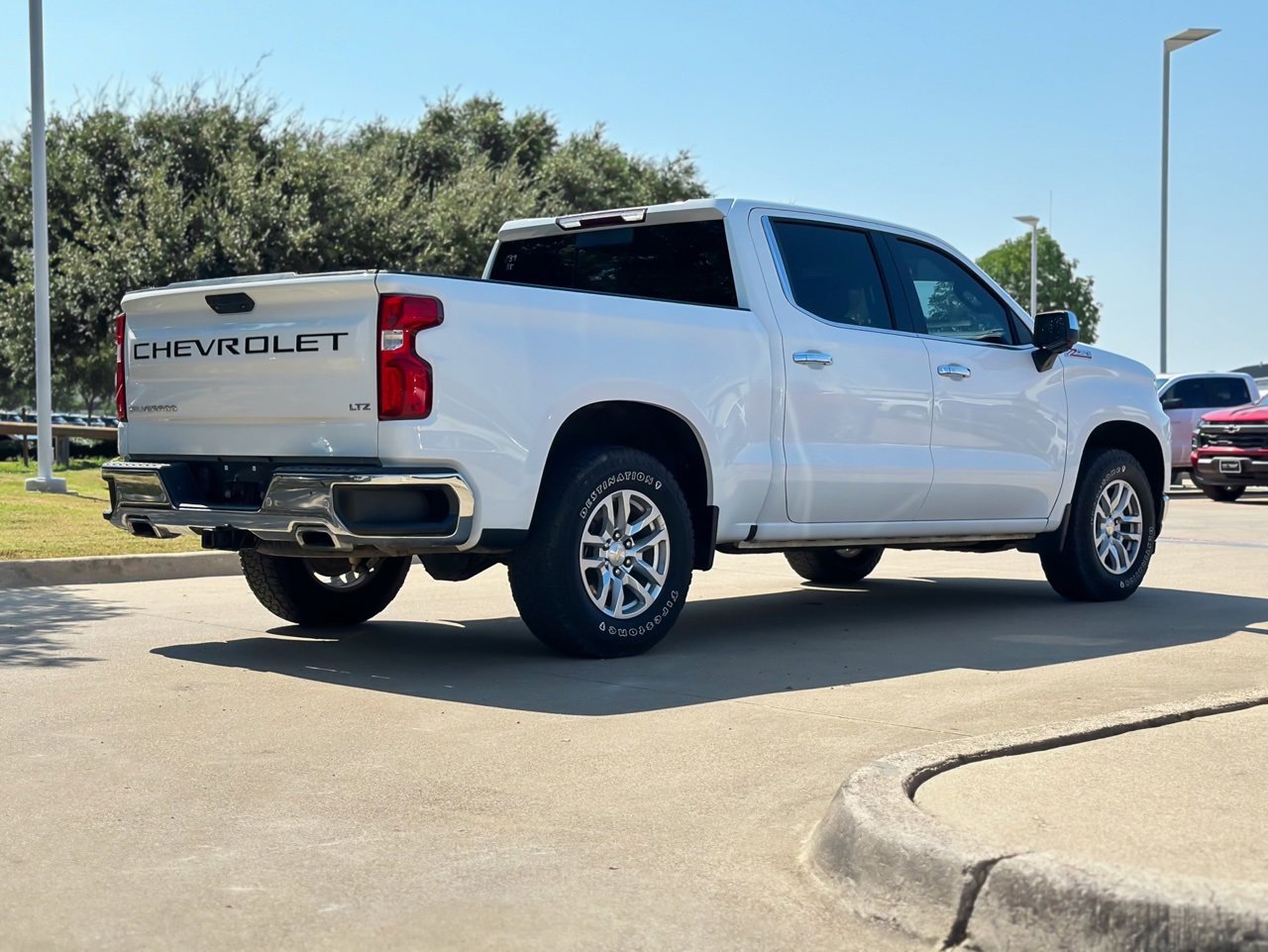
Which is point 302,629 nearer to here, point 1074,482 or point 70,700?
point 70,700

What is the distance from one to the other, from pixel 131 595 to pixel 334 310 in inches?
162

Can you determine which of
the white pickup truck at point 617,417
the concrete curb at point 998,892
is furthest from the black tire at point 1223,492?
the concrete curb at point 998,892

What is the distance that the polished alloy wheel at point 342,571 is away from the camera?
8.05 m

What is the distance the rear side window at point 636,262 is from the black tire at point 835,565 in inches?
113

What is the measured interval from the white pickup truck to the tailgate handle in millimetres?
11

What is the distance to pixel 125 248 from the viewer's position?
30.4m

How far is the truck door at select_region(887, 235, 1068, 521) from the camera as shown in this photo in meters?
8.72

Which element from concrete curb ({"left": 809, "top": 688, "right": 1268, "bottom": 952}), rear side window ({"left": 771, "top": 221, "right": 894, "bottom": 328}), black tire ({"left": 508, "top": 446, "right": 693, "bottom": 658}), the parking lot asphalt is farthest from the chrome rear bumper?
concrete curb ({"left": 809, "top": 688, "right": 1268, "bottom": 952})

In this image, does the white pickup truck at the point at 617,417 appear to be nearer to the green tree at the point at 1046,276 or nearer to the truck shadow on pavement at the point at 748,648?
the truck shadow on pavement at the point at 748,648

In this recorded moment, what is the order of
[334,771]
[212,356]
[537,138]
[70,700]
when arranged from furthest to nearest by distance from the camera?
[537,138] < [212,356] < [70,700] < [334,771]

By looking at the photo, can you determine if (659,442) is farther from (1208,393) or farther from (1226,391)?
(1226,391)

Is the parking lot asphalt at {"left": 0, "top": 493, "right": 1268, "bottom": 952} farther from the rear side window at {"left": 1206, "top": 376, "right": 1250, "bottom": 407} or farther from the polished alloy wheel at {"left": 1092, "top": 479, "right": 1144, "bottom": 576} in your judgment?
the rear side window at {"left": 1206, "top": 376, "right": 1250, "bottom": 407}

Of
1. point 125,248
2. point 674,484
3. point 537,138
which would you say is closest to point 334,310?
point 674,484

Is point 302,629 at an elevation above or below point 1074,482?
below
